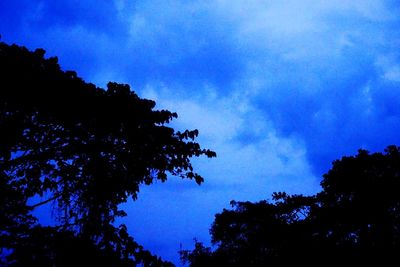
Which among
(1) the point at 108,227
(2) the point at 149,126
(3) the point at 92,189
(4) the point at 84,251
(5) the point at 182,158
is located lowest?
(4) the point at 84,251

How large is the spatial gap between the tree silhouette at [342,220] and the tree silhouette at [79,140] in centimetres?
1712

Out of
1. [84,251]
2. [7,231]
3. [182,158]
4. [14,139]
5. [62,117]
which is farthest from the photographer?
[182,158]

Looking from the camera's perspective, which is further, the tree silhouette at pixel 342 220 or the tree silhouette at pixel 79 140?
the tree silhouette at pixel 342 220

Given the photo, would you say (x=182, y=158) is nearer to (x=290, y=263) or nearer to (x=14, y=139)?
(x=14, y=139)

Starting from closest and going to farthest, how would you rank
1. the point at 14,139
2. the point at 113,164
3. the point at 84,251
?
the point at 84,251 → the point at 14,139 → the point at 113,164

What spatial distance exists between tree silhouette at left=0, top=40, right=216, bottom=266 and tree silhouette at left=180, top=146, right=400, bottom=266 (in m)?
17.1

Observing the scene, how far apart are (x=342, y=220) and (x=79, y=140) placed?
2334 cm

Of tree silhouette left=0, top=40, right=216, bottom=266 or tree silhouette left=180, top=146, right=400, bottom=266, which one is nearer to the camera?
tree silhouette left=0, top=40, right=216, bottom=266

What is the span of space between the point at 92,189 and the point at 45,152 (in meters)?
1.82

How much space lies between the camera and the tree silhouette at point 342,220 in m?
22.5

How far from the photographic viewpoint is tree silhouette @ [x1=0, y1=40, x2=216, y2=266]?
7969 millimetres

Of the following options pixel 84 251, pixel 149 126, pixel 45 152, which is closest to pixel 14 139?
pixel 45 152

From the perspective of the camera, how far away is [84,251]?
541 cm

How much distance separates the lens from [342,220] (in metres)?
25.5
